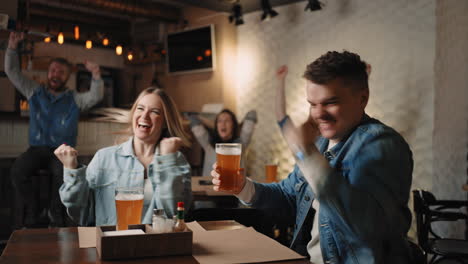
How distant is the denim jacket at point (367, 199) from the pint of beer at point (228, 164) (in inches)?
13.2

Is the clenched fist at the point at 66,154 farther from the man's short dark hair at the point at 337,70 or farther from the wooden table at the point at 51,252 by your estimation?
the man's short dark hair at the point at 337,70

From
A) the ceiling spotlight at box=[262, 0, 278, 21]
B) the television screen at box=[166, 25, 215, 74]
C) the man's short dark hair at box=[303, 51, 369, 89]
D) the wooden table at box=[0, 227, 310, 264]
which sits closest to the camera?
the wooden table at box=[0, 227, 310, 264]

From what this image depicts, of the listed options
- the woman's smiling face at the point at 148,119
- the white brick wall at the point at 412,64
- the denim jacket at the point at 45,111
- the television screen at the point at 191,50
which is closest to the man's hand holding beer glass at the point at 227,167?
the woman's smiling face at the point at 148,119

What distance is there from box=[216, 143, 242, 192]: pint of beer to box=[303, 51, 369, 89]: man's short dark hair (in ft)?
1.22

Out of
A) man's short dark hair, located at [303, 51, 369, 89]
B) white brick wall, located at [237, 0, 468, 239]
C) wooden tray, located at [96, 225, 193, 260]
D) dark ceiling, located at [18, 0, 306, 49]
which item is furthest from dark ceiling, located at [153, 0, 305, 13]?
wooden tray, located at [96, 225, 193, 260]

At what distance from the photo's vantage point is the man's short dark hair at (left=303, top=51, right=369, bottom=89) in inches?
57.8

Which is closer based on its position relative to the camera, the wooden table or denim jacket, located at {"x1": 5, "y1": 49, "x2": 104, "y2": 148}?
the wooden table

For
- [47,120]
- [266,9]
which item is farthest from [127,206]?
[266,9]

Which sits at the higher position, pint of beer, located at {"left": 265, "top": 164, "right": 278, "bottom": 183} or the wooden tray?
the wooden tray

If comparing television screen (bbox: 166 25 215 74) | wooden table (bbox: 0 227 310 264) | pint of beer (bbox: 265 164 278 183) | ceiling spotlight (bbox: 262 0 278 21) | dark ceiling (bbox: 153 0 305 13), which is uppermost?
dark ceiling (bbox: 153 0 305 13)

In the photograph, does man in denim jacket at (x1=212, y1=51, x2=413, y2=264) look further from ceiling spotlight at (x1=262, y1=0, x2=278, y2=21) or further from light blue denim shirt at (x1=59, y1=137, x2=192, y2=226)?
ceiling spotlight at (x1=262, y1=0, x2=278, y2=21)

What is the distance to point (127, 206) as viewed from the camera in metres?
1.58

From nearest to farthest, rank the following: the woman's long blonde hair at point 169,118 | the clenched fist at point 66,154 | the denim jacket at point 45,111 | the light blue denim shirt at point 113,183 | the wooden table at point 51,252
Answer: the wooden table at point 51,252, the clenched fist at point 66,154, the light blue denim shirt at point 113,183, the woman's long blonde hair at point 169,118, the denim jacket at point 45,111

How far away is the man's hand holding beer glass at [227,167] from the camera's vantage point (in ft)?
5.12
